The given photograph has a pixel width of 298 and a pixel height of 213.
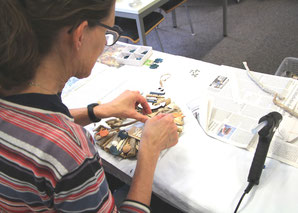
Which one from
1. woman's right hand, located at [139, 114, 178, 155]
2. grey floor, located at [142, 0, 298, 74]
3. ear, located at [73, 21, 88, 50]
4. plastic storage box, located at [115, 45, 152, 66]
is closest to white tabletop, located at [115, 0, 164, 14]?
plastic storage box, located at [115, 45, 152, 66]

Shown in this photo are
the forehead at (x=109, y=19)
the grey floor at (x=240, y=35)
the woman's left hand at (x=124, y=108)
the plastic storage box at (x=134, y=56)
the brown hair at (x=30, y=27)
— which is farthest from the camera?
the grey floor at (x=240, y=35)

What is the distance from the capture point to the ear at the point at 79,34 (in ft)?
1.75

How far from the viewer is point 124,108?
3.06ft

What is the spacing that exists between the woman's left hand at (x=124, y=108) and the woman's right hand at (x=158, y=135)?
0.11 metres

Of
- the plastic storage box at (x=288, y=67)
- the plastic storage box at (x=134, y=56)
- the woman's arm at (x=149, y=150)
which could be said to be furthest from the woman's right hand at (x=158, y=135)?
the plastic storage box at (x=288, y=67)

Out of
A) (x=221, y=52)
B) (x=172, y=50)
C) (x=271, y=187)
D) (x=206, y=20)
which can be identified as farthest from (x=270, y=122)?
(x=206, y=20)

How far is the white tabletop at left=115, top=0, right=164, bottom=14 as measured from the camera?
1.79 m

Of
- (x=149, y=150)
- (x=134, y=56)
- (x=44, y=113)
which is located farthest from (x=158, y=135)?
(x=134, y=56)

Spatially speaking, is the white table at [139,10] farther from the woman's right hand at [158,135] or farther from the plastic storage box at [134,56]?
the woman's right hand at [158,135]

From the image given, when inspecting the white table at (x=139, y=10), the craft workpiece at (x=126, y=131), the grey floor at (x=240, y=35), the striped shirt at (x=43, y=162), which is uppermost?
the striped shirt at (x=43, y=162)

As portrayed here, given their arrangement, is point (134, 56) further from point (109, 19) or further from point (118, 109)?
point (109, 19)

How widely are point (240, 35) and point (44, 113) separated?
273 cm

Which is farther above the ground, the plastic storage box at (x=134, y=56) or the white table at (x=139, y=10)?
the white table at (x=139, y=10)

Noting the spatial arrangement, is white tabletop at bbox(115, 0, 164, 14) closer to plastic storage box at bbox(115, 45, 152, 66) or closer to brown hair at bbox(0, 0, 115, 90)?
plastic storage box at bbox(115, 45, 152, 66)
